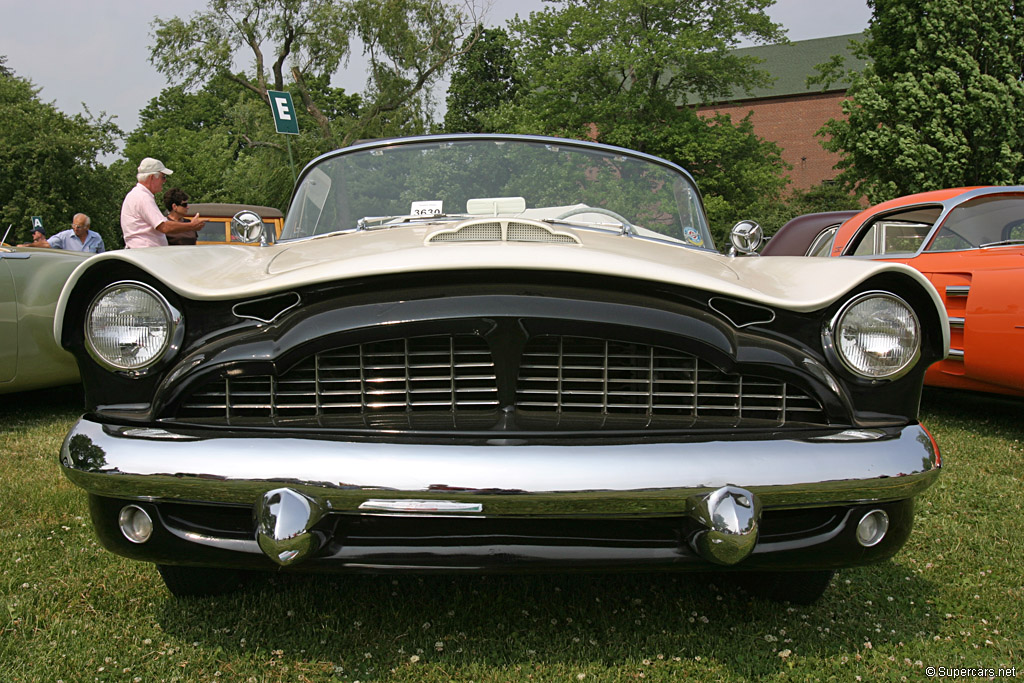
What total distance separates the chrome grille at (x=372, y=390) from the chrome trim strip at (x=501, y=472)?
0.38 ft

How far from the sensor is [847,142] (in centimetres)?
1861

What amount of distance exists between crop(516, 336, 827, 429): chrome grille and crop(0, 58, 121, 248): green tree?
2819cm

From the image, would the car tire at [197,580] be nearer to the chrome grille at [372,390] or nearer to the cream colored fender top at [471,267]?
the chrome grille at [372,390]

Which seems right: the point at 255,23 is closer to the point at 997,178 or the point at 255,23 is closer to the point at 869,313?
the point at 997,178

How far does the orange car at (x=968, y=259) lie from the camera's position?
13.3ft

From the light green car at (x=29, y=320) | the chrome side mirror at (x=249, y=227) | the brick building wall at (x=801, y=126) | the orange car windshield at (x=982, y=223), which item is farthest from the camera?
the brick building wall at (x=801, y=126)

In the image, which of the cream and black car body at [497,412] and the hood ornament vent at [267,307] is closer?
the cream and black car body at [497,412]

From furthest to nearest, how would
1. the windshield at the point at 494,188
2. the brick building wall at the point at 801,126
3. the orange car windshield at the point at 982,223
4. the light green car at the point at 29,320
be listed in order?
the brick building wall at the point at 801,126 → the orange car windshield at the point at 982,223 → the light green car at the point at 29,320 → the windshield at the point at 494,188

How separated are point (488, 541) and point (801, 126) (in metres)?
46.1

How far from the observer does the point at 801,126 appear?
1697 inches

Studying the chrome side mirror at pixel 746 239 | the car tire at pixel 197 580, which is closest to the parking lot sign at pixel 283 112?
the chrome side mirror at pixel 746 239

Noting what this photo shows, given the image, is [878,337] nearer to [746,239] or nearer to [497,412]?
[497,412]

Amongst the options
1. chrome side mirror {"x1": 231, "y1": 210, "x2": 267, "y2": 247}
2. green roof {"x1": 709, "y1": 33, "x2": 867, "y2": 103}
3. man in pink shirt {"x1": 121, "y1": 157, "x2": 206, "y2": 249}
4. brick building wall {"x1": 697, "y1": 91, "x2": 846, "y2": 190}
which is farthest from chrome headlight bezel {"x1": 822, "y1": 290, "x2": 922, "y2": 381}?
green roof {"x1": 709, "y1": 33, "x2": 867, "y2": 103}

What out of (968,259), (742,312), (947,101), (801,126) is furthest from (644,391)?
(801,126)
